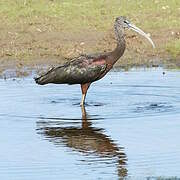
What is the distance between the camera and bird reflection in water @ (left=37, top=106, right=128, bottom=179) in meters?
9.89

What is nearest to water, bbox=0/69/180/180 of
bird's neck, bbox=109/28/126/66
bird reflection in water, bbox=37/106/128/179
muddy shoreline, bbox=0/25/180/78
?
bird reflection in water, bbox=37/106/128/179

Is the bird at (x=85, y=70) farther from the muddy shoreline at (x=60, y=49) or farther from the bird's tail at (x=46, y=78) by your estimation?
the muddy shoreline at (x=60, y=49)

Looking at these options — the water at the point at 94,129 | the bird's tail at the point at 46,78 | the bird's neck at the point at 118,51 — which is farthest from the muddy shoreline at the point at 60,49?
the bird's neck at the point at 118,51

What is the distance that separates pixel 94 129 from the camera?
11383mm

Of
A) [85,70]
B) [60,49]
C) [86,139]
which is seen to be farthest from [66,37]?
[86,139]

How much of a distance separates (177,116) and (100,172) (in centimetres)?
305

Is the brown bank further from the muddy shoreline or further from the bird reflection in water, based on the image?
the bird reflection in water

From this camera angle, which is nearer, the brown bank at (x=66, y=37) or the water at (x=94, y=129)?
the water at (x=94, y=129)

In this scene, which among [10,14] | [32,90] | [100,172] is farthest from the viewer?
[10,14]

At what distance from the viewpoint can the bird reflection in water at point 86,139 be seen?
9.89 meters

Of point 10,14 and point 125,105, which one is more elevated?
point 10,14

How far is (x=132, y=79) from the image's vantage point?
15039mm

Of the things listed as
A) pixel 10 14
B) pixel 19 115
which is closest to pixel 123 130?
pixel 19 115

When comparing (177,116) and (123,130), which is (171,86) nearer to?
(177,116)
